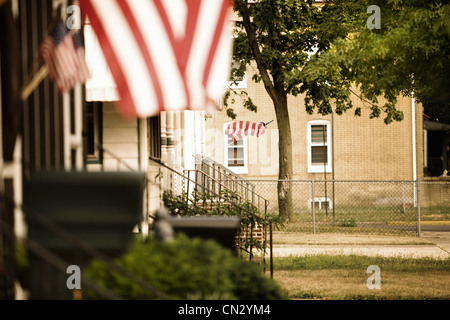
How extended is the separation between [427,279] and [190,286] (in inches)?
301

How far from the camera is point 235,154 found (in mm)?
30672

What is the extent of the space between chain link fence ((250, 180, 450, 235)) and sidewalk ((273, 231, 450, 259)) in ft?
10.4

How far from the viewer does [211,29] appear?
14.5ft

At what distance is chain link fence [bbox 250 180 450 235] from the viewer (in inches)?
926

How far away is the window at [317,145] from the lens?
3012 cm

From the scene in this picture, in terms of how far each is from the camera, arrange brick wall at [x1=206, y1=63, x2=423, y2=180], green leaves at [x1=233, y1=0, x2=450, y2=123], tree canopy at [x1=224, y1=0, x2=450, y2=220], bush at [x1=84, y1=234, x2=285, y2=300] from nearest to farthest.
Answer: bush at [x1=84, y1=234, x2=285, y2=300]
green leaves at [x1=233, y1=0, x2=450, y2=123]
tree canopy at [x1=224, y1=0, x2=450, y2=220]
brick wall at [x1=206, y1=63, x2=423, y2=180]

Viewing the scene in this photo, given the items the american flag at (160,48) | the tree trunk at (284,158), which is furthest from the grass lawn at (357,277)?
the tree trunk at (284,158)

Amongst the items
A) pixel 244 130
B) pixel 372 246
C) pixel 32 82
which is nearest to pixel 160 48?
pixel 32 82

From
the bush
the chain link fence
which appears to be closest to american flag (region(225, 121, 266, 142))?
the chain link fence

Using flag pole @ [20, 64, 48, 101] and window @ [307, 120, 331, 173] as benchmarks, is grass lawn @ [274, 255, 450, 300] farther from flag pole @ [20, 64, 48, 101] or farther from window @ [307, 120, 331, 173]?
window @ [307, 120, 331, 173]

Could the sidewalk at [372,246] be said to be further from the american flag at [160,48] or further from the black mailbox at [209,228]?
the american flag at [160,48]

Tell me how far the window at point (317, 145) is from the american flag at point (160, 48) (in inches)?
1023

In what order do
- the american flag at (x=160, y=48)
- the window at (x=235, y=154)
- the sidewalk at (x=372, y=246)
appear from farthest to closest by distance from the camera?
the window at (x=235, y=154)
the sidewalk at (x=372, y=246)
the american flag at (x=160, y=48)

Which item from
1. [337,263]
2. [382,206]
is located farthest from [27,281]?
[382,206]
